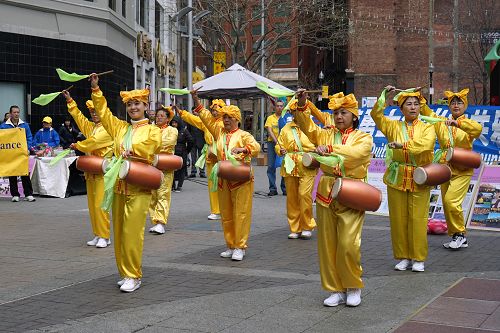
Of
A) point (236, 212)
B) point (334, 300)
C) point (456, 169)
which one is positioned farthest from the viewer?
point (456, 169)

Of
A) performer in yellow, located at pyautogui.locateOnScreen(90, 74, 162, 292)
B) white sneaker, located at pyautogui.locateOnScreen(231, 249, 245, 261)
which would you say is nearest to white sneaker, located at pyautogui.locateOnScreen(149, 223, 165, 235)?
white sneaker, located at pyautogui.locateOnScreen(231, 249, 245, 261)

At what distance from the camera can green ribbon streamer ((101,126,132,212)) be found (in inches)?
279

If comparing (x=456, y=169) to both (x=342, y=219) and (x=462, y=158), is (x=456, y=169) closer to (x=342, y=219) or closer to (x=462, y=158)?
(x=462, y=158)

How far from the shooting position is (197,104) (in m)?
9.49

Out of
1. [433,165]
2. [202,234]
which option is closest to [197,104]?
[202,234]

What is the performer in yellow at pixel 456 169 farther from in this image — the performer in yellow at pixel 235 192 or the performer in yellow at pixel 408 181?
the performer in yellow at pixel 235 192

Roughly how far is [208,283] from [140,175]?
4.47 ft

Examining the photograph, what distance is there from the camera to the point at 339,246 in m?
6.45

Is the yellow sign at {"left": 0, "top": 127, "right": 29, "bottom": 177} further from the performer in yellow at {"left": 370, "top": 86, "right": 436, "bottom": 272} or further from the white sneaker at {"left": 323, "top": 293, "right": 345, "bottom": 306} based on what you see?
the white sneaker at {"left": 323, "top": 293, "right": 345, "bottom": 306}

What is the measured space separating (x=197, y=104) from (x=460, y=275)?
3.89 meters

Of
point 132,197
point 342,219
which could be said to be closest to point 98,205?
point 132,197

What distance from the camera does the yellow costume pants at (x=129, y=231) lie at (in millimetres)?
7105

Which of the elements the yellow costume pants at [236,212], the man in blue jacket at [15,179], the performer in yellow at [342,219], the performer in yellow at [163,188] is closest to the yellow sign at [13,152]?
the man in blue jacket at [15,179]

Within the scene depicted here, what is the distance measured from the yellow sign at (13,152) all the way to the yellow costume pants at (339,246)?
33.6 feet
